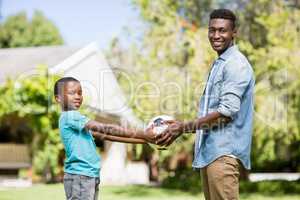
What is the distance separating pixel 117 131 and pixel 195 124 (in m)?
0.86

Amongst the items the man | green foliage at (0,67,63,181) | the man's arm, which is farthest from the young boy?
green foliage at (0,67,63,181)

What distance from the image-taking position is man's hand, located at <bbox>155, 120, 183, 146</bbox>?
3954mm

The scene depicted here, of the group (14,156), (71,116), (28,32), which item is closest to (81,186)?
(71,116)

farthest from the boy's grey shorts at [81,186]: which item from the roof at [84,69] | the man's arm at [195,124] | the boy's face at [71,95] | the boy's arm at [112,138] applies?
the roof at [84,69]

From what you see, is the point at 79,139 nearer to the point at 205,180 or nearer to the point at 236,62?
the point at 205,180

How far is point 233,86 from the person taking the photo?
12.2 ft

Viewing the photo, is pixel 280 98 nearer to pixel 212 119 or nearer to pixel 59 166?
pixel 59 166

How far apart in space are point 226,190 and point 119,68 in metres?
19.5

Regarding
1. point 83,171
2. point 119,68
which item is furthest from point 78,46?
point 83,171

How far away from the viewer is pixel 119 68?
23.0m

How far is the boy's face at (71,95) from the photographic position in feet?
14.8

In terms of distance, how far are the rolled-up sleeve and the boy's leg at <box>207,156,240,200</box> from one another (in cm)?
31

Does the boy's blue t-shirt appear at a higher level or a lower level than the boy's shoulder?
lower

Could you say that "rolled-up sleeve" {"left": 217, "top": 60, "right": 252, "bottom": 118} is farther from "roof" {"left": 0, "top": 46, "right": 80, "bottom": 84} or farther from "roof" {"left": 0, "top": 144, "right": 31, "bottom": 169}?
"roof" {"left": 0, "top": 144, "right": 31, "bottom": 169}
